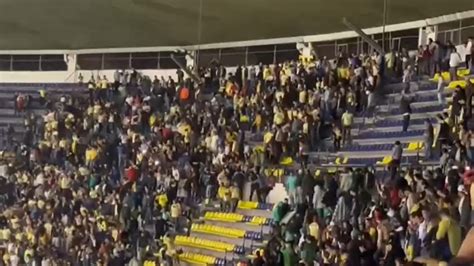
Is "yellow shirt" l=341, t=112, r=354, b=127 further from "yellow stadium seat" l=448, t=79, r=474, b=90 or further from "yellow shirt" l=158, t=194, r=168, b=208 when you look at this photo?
"yellow shirt" l=158, t=194, r=168, b=208

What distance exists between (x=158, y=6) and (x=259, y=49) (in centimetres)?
346

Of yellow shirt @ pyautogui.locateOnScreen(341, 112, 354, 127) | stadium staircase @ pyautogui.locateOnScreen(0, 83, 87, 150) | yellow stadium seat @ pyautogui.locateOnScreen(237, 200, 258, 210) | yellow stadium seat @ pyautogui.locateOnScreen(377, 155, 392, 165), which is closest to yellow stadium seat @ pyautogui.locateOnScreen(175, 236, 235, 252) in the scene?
yellow stadium seat @ pyautogui.locateOnScreen(237, 200, 258, 210)

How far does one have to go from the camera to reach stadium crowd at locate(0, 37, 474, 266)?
37.2ft

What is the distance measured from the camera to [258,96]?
1908 centimetres

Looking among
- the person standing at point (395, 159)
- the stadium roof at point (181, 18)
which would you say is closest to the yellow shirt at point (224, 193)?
the person standing at point (395, 159)

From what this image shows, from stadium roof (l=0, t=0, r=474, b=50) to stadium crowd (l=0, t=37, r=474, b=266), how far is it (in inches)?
42.8

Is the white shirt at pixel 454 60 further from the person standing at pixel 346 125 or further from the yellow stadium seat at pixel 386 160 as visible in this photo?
the yellow stadium seat at pixel 386 160

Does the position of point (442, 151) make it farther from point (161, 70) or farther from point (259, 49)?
point (161, 70)

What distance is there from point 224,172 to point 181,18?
6618 millimetres

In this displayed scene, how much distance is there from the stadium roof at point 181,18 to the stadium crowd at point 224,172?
109 cm

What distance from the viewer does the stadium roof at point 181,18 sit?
1958cm

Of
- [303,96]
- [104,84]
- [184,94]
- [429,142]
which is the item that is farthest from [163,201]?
[104,84]

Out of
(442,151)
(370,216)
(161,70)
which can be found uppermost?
(161,70)

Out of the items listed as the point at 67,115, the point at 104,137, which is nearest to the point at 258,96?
the point at 104,137
